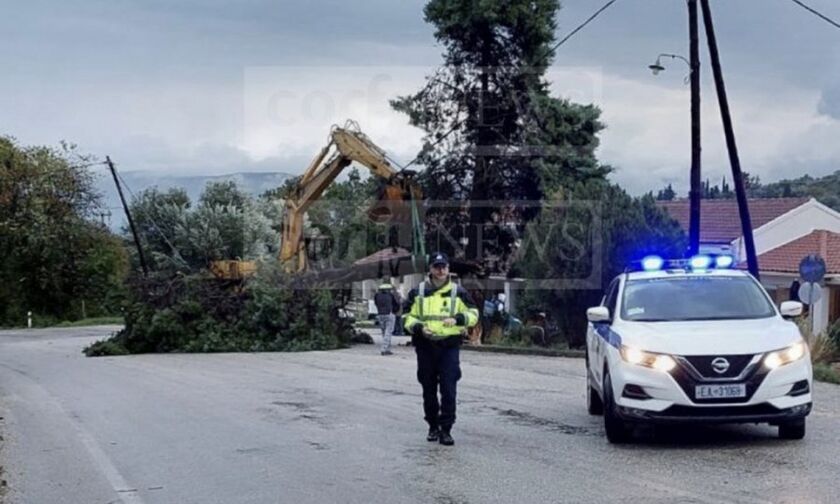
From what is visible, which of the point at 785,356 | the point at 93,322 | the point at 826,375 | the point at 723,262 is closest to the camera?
the point at 785,356

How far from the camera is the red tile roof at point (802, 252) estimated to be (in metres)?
43.2

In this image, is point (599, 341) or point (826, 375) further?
point (826, 375)

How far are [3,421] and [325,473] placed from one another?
7197 mm

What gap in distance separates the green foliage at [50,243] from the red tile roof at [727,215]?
34.3 meters

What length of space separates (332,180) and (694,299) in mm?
21537

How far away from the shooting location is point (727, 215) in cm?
5100

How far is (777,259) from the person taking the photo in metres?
46.2

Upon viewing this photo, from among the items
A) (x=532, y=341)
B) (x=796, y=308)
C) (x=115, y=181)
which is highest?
(x=115, y=181)

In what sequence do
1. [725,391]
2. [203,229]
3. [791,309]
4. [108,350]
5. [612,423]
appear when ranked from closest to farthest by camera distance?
[725,391]
[612,423]
[791,309]
[108,350]
[203,229]

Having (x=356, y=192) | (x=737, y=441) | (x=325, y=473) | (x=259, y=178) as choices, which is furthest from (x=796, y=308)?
(x=356, y=192)

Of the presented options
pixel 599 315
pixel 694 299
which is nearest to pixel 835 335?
pixel 694 299

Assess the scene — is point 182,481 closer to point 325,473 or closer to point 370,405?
point 325,473

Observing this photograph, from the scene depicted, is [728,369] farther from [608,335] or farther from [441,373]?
[441,373]

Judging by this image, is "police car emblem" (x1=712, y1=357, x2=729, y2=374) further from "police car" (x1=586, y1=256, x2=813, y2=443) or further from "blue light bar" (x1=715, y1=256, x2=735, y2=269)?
"blue light bar" (x1=715, y1=256, x2=735, y2=269)
